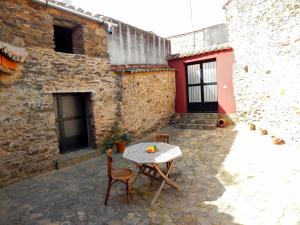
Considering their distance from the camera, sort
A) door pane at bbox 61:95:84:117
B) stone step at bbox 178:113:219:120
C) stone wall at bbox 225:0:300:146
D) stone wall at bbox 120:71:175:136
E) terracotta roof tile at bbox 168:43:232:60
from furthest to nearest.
→ stone step at bbox 178:113:219:120 < terracotta roof tile at bbox 168:43:232:60 < stone wall at bbox 120:71:175:136 < door pane at bbox 61:95:84:117 < stone wall at bbox 225:0:300:146

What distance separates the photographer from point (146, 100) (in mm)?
8359

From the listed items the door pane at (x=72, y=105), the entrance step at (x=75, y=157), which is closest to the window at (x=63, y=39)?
the door pane at (x=72, y=105)

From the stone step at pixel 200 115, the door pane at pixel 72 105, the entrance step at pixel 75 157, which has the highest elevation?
the door pane at pixel 72 105

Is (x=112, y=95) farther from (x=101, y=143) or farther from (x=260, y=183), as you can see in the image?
(x=260, y=183)

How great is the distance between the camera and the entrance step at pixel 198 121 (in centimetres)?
851

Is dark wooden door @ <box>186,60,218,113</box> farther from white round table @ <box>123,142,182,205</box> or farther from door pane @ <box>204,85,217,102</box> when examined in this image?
white round table @ <box>123,142,182,205</box>

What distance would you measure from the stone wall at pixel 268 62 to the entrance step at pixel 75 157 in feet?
18.2

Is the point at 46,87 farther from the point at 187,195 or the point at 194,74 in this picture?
the point at 194,74

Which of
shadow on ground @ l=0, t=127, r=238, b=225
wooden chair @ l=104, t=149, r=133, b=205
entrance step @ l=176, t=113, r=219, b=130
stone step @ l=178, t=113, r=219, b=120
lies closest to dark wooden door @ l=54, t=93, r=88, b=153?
shadow on ground @ l=0, t=127, r=238, b=225

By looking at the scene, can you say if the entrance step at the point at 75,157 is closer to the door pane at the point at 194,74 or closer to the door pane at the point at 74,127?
the door pane at the point at 74,127

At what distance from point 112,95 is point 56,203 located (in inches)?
157

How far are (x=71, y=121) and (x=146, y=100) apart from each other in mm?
3031

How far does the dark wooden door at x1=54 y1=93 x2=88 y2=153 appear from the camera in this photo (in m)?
6.16

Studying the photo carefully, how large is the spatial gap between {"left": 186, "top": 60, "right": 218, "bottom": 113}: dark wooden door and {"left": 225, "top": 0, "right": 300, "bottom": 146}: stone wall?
119cm
